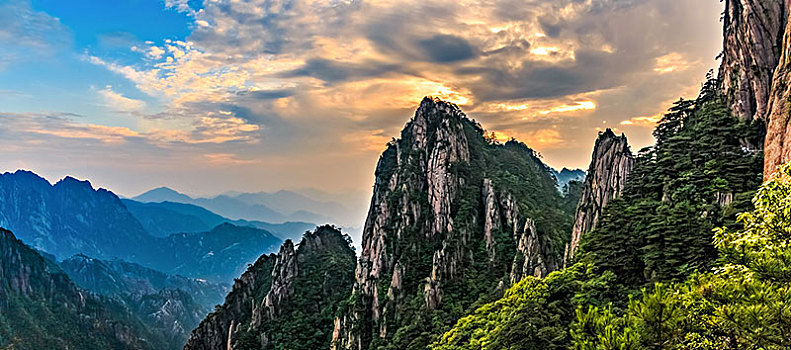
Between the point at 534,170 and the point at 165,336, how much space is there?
161503 millimetres

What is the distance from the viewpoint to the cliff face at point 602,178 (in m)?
47.2

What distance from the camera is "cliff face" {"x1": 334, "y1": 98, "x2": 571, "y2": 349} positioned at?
66.1 metres

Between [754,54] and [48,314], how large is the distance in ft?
562

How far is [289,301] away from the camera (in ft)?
297

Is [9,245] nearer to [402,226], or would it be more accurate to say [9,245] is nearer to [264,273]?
[264,273]

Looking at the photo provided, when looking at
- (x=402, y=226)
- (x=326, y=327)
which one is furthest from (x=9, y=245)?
(x=402, y=226)

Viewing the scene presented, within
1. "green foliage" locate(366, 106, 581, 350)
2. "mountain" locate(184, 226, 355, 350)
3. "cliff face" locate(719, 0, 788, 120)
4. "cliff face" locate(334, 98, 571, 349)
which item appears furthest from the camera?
"mountain" locate(184, 226, 355, 350)

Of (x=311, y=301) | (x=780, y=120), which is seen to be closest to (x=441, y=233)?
(x=311, y=301)

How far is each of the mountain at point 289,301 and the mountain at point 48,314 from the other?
55.6m

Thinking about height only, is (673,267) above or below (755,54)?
below

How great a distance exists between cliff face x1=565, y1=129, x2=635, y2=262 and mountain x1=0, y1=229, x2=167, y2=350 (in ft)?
436

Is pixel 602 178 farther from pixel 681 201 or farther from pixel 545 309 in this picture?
pixel 545 309

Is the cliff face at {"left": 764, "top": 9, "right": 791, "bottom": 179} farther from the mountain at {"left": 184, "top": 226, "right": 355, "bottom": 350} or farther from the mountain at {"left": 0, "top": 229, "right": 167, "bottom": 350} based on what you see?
the mountain at {"left": 0, "top": 229, "right": 167, "bottom": 350}

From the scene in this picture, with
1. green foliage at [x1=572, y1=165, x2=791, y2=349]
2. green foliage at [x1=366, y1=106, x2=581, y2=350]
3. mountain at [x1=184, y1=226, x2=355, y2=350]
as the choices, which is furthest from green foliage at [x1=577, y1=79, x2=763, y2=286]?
mountain at [x1=184, y1=226, x2=355, y2=350]
